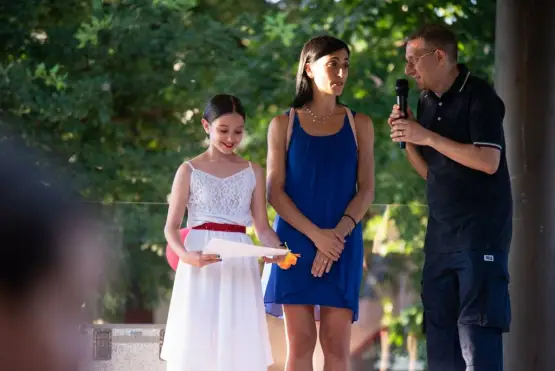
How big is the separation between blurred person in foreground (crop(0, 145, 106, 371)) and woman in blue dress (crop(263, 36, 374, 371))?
1323 millimetres

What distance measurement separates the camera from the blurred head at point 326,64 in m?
3.41

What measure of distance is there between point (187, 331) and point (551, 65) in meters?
2.68

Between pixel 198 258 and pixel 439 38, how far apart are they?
107 centimetres

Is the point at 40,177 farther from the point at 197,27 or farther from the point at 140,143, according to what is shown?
the point at 197,27

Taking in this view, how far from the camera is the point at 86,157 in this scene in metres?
9.19

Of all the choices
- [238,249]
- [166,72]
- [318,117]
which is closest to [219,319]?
[238,249]

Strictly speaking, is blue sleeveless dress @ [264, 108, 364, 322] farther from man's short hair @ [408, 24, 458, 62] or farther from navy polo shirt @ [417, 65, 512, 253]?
man's short hair @ [408, 24, 458, 62]

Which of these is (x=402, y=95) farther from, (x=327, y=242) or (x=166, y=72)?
(x=166, y=72)

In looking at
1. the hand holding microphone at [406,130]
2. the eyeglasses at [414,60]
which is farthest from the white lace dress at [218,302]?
the eyeglasses at [414,60]

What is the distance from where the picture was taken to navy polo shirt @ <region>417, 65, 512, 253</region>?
3.31 m

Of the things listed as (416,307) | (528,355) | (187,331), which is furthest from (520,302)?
(187,331)

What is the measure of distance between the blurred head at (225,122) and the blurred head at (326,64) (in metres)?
0.27

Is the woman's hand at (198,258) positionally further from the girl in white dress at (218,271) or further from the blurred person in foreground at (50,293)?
the blurred person in foreground at (50,293)

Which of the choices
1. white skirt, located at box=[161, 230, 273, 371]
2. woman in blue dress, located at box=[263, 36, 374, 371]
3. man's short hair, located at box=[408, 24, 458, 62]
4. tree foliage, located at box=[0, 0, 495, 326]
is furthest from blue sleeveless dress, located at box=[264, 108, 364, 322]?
tree foliage, located at box=[0, 0, 495, 326]
